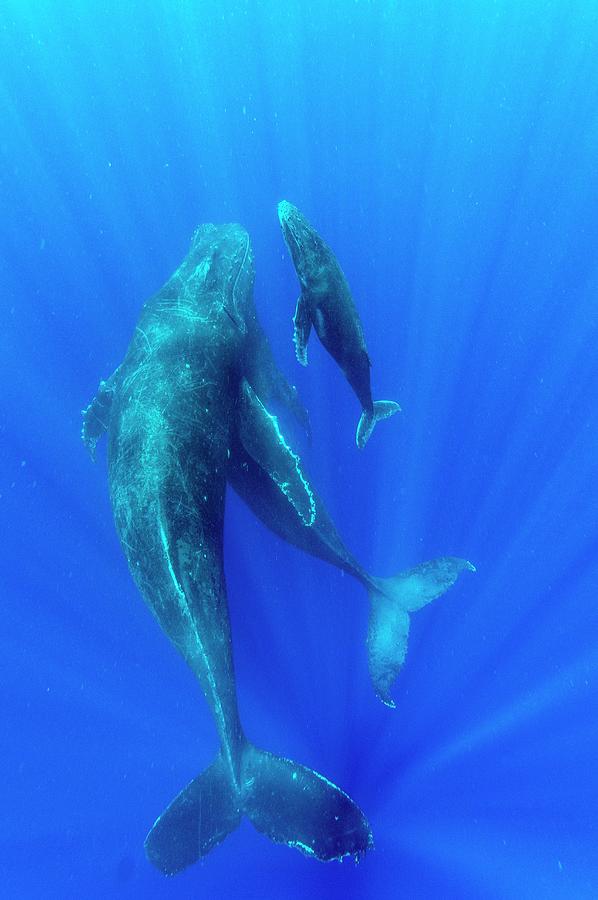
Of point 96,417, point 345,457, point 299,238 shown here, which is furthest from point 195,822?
point 299,238

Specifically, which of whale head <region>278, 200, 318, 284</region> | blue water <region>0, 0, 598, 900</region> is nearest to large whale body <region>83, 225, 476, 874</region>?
whale head <region>278, 200, 318, 284</region>

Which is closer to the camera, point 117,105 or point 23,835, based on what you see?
point 23,835

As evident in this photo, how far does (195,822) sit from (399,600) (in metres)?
4.09

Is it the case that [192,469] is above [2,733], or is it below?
above

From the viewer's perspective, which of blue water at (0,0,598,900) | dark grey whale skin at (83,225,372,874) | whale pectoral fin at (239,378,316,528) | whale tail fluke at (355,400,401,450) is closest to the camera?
dark grey whale skin at (83,225,372,874)

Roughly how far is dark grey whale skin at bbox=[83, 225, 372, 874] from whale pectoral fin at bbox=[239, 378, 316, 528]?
0.01 m

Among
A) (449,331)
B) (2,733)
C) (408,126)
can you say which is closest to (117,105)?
(408,126)

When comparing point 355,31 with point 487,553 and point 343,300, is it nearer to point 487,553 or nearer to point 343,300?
point 343,300

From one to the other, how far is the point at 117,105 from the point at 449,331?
30.7 ft

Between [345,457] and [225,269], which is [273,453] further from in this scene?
[345,457]

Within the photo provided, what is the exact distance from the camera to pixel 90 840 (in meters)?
9.54

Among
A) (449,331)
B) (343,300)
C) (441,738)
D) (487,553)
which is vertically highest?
(449,331)

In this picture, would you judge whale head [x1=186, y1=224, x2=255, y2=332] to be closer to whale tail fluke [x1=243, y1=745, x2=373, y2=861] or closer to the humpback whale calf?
the humpback whale calf

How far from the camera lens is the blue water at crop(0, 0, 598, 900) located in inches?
357
